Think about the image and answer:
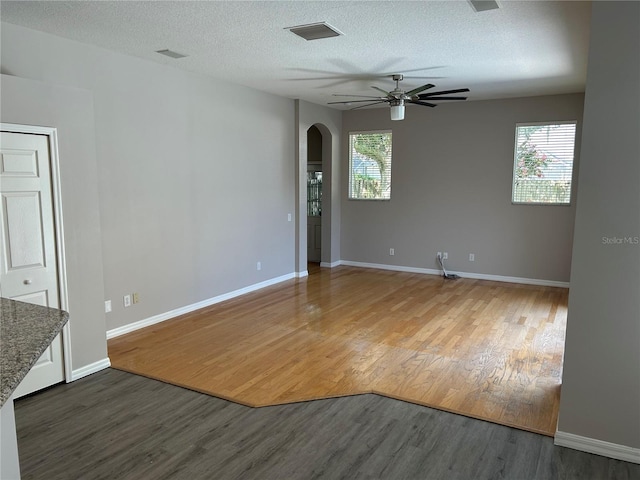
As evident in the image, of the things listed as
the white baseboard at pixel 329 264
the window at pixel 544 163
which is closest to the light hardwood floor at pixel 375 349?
the window at pixel 544 163

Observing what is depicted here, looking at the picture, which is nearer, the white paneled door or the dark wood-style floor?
the dark wood-style floor

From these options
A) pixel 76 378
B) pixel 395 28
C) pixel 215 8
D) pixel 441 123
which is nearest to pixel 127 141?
pixel 215 8

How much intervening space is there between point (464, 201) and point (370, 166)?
68.3 inches

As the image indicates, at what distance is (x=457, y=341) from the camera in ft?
14.6

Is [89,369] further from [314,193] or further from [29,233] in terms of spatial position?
[314,193]

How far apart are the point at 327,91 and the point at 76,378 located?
4.58 metres

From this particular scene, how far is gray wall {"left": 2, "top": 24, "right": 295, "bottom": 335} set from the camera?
421 centimetres

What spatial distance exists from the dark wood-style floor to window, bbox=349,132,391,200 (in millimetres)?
5180

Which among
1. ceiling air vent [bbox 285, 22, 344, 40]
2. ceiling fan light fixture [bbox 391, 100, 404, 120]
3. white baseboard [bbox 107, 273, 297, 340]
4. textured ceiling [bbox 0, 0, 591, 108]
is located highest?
textured ceiling [bbox 0, 0, 591, 108]

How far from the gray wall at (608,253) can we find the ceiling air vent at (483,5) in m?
0.87

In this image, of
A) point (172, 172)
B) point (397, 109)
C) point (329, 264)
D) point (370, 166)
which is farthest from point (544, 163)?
point (172, 172)

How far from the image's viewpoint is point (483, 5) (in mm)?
3121

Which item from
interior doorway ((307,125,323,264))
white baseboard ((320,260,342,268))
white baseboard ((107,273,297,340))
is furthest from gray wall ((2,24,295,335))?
interior doorway ((307,125,323,264))

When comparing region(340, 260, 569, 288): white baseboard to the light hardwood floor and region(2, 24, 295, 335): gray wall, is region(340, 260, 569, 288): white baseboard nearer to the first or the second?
the light hardwood floor
